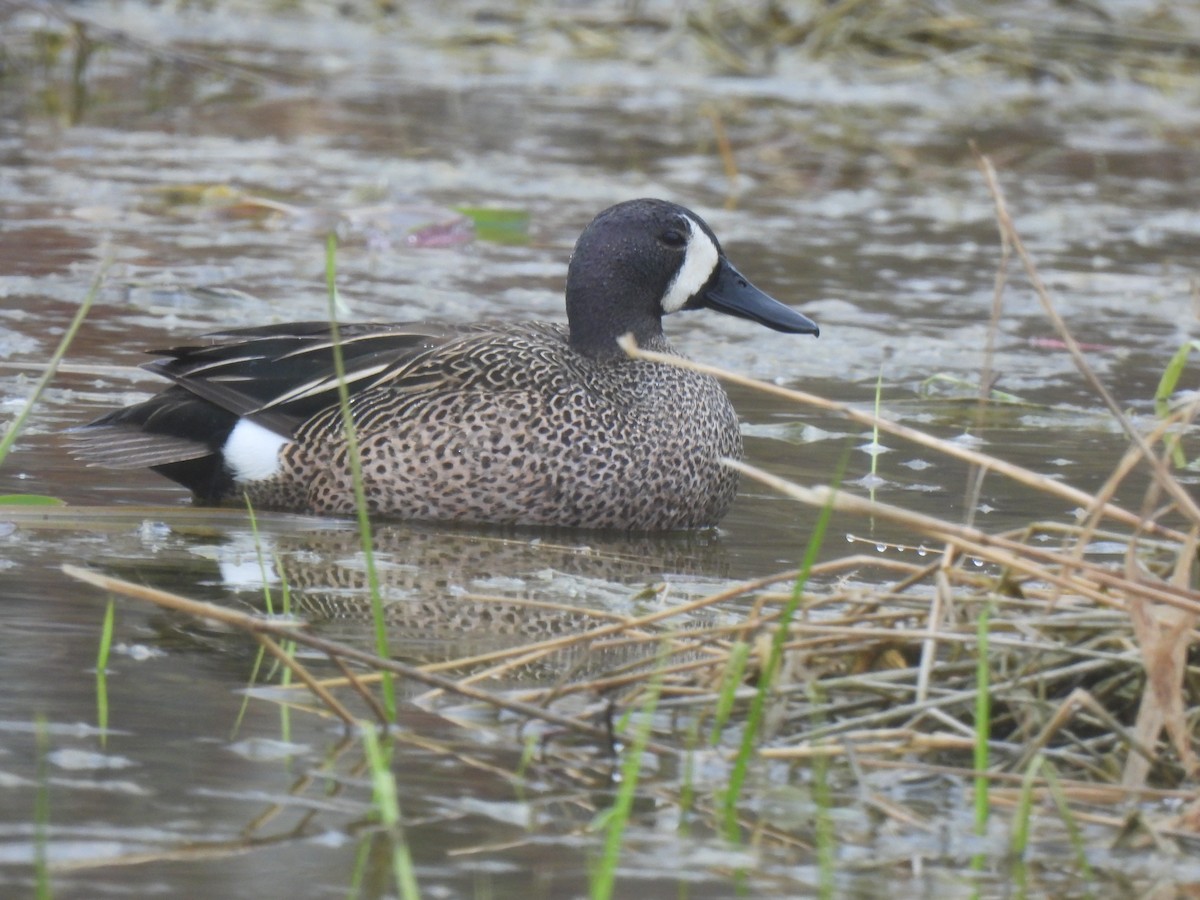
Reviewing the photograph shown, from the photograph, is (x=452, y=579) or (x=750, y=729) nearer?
(x=750, y=729)

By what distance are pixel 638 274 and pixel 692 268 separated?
0.16 meters

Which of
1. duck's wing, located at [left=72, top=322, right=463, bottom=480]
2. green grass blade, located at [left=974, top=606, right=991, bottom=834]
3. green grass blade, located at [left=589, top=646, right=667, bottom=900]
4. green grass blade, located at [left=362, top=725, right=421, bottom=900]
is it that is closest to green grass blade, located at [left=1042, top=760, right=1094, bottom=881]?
green grass blade, located at [left=974, top=606, right=991, bottom=834]

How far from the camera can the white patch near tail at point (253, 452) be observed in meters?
5.36

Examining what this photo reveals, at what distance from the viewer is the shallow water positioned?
3117 millimetres

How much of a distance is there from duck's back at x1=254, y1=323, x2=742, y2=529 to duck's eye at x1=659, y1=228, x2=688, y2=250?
42 cm

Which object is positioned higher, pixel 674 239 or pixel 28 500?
pixel 674 239

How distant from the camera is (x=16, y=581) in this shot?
435 cm

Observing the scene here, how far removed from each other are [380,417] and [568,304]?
2.25 feet

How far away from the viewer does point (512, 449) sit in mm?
5285

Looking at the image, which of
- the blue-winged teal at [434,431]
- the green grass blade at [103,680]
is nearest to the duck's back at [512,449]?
the blue-winged teal at [434,431]

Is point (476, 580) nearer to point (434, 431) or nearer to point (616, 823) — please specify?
point (434, 431)

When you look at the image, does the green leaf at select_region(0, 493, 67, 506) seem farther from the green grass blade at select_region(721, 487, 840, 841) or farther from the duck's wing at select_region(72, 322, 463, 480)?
the green grass blade at select_region(721, 487, 840, 841)

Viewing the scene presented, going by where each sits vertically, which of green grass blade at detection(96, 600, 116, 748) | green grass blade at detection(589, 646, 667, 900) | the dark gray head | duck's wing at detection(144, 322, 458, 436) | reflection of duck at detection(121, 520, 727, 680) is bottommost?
reflection of duck at detection(121, 520, 727, 680)

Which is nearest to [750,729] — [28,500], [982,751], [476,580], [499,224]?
[982,751]
